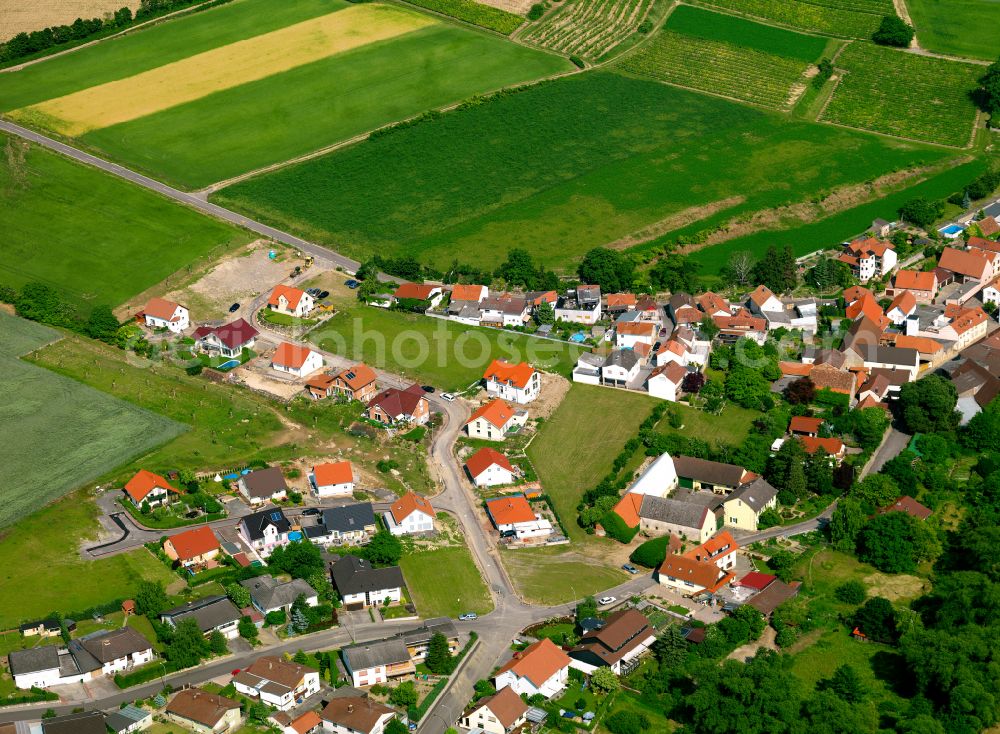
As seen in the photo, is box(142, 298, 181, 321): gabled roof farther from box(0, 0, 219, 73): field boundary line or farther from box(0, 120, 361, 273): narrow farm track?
box(0, 0, 219, 73): field boundary line

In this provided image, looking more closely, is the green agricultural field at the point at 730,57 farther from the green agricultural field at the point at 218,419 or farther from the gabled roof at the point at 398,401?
the green agricultural field at the point at 218,419

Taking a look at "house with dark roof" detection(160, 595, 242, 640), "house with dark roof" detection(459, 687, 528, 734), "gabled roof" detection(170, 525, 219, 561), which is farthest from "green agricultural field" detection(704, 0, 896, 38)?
"house with dark roof" detection(160, 595, 242, 640)

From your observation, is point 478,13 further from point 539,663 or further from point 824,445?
point 539,663

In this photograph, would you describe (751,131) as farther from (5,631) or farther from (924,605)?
(5,631)

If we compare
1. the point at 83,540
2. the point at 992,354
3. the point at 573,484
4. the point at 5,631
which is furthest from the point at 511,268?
the point at 5,631

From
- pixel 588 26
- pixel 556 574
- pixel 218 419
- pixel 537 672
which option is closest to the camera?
pixel 537 672

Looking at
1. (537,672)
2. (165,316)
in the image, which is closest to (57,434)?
(165,316)

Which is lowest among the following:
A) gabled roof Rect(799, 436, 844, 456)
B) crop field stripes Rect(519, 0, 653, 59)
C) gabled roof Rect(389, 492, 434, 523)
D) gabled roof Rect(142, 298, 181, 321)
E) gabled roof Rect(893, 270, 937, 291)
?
gabled roof Rect(799, 436, 844, 456)

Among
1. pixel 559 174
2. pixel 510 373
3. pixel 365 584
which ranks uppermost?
pixel 559 174
